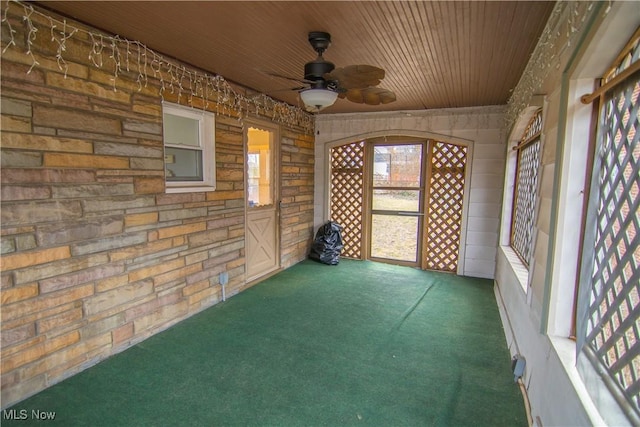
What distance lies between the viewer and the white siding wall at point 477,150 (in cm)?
441

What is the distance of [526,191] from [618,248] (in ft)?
6.95

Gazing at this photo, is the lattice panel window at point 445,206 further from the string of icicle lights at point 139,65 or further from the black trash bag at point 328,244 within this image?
the string of icicle lights at point 139,65

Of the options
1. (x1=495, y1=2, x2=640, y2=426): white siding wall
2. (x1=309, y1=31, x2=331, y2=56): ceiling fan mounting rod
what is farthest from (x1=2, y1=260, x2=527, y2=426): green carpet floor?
(x1=309, y1=31, x2=331, y2=56): ceiling fan mounting rod

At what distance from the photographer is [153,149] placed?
2.75 metres

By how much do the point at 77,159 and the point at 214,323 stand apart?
1.80 m

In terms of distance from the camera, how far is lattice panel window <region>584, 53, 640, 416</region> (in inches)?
43.8

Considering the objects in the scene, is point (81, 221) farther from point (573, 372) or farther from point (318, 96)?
point (573, 372)

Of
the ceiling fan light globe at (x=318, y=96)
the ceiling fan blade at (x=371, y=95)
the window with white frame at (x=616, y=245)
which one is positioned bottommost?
the window with white frame at (x=616, y=245)

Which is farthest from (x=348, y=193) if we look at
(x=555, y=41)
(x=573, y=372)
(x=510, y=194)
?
(x=573, y=372)

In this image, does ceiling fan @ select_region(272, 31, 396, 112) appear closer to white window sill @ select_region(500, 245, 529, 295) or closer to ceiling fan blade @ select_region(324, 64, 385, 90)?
ceiling fan blade @ select_region(324, 64, 385, 90)

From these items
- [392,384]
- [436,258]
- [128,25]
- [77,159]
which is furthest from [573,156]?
[436,258]

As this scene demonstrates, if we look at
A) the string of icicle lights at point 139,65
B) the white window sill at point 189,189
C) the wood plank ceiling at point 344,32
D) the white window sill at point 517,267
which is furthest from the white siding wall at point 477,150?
the white window sill at point 189,189

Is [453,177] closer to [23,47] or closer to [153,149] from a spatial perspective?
[153,149]

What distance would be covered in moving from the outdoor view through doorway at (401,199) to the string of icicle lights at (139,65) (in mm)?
1872
